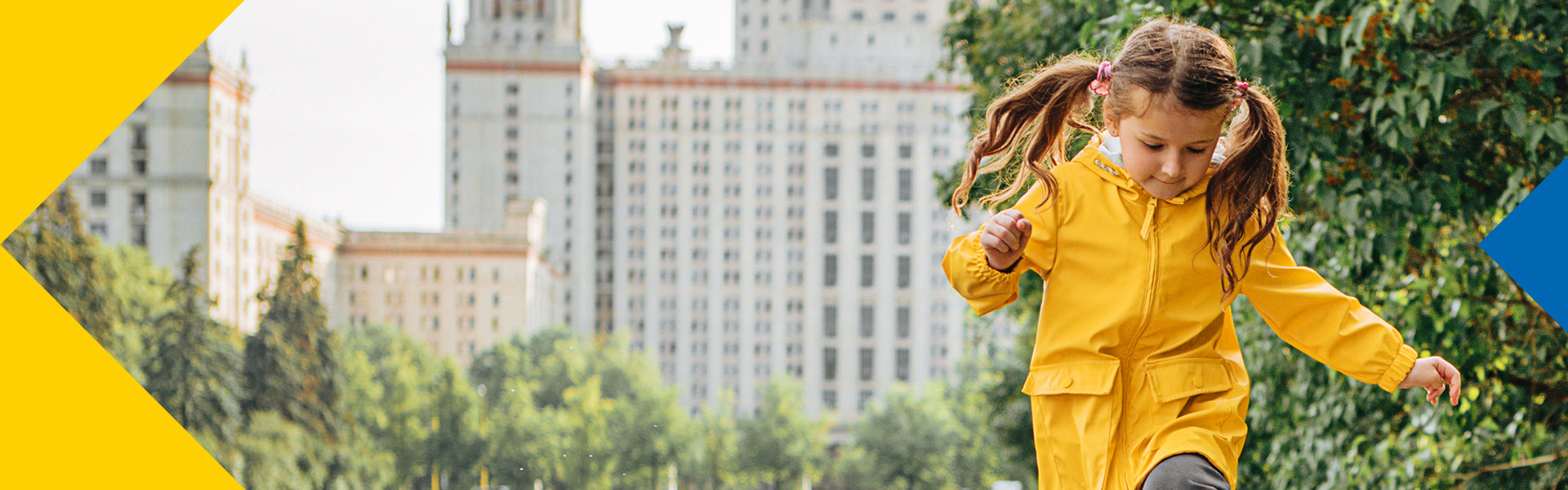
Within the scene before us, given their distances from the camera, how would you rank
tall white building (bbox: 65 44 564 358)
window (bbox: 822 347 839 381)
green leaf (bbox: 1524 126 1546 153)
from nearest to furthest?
green leaf (bbox: 1524 126 1546 153), tall white building (bbox: 65 44 564 358), window (bbox: 822 347 839 381)

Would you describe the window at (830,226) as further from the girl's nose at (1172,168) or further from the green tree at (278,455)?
the girl's nose at (1172,168)

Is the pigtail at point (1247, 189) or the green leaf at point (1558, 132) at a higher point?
the green leaf at point (1558, 132)

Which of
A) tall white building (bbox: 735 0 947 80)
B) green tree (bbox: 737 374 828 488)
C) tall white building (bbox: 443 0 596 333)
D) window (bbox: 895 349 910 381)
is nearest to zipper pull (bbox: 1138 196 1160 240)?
green tree (bbox: 737 374 828 488)

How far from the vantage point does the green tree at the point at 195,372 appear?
120 ft

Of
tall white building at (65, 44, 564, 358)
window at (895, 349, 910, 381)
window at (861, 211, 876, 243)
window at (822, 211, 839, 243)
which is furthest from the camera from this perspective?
window at (861, 211, 876, 243)

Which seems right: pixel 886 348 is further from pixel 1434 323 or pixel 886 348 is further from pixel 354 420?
pixel 1434 323

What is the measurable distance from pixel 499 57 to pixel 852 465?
3159 cm

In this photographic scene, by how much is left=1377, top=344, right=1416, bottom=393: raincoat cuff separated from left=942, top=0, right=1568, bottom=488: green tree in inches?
67.0

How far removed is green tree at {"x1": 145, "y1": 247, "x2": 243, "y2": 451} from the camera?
36.7 metres

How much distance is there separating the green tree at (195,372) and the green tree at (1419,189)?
34.3m

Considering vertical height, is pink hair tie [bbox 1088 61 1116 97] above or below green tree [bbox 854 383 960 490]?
above

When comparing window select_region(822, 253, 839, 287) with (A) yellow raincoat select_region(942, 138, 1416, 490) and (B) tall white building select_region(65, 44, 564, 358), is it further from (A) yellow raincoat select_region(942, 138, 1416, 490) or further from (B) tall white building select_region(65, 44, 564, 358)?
(A) yellow raincoat select_region(942, 138, 1416, 490)

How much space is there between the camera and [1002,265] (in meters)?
2.68

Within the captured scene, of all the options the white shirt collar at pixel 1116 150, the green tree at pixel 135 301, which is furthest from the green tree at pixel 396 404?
the white shirt collar at pixel 1116 150
